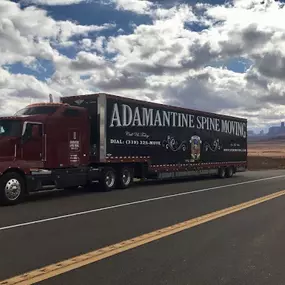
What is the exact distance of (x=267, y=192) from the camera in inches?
643

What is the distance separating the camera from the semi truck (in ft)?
44.5

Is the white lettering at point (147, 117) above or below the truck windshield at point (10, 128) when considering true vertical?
above

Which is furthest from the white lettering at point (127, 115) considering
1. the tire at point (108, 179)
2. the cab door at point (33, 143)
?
the cab door at point (33, 143)

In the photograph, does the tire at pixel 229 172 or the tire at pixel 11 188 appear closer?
the tire at pixel 11 188

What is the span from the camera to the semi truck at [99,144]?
13562mm

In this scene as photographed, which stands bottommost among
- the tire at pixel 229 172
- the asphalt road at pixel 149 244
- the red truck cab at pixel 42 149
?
the asphalt road at pixel 149 244

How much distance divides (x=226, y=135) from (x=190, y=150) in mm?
4387

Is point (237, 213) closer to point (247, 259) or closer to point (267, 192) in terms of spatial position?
point (247, 259)

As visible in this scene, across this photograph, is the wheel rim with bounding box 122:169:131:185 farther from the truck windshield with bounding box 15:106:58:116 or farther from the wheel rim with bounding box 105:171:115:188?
the truck windshield with bounding box 15:106:58:116

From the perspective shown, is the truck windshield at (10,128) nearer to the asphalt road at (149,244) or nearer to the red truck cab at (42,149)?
the red truck cab at (42,149)

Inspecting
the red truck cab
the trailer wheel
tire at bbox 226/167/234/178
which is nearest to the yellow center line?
the red truck cab

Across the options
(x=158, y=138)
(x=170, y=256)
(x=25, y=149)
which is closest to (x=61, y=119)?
(x=25, y=149)

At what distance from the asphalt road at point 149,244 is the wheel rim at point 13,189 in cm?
45

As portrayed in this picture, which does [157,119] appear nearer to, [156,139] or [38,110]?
[156,139]
